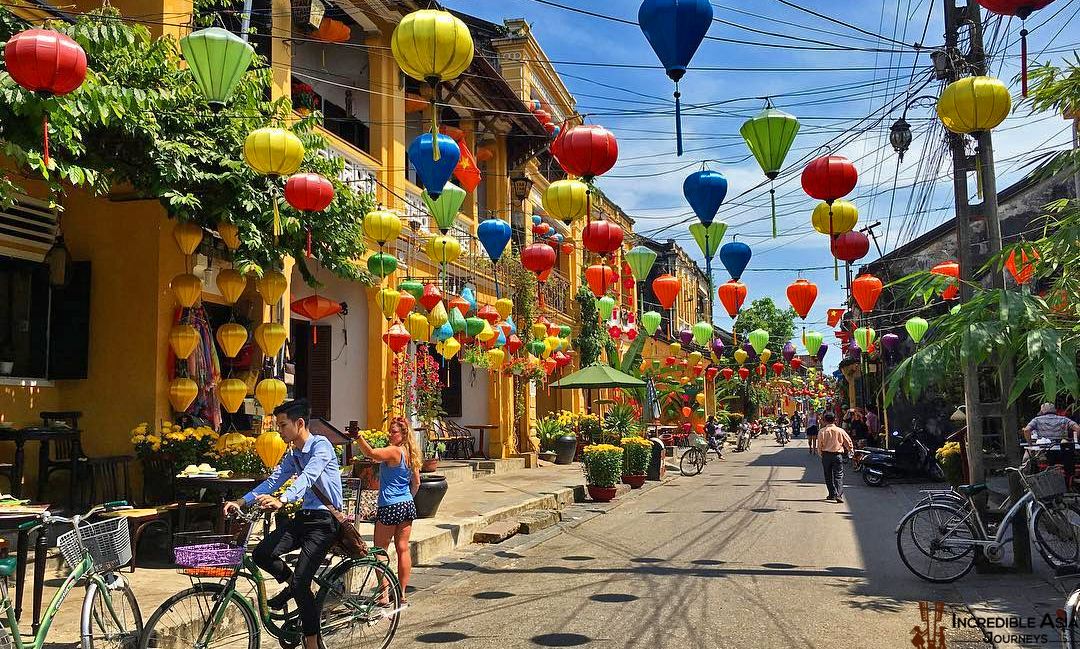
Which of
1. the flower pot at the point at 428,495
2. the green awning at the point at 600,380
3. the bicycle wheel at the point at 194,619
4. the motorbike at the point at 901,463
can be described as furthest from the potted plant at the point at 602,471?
the bicycle wheel at the point at 194,619

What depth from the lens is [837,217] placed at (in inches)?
377

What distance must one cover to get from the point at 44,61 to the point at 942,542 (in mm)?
8649

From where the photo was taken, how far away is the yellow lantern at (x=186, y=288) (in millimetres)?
9297

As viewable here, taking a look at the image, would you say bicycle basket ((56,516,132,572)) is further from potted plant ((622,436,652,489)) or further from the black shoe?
potted plant ((622,436,652,489))

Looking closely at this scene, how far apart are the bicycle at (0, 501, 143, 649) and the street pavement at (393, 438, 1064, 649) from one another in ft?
6.54

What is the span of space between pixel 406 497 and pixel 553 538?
188 inches

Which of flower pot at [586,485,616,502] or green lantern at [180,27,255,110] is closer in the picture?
green lantern at [180,27,255,110]

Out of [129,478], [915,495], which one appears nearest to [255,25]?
[129,478]

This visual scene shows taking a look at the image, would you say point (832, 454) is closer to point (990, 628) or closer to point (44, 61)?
point (990, 628)

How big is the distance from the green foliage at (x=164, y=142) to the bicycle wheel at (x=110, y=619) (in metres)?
3.21

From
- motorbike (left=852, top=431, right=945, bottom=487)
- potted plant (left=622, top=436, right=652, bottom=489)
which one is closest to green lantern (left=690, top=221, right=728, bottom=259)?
potted plant (left=622, top=436, right=652, bottom=489)

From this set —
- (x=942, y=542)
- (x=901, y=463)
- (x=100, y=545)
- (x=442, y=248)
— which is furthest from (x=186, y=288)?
(x=901, y=463)

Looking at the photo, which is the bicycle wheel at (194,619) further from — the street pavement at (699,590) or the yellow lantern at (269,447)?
the yellow lantern at (269,447)

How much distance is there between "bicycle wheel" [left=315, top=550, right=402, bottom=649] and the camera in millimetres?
5547
